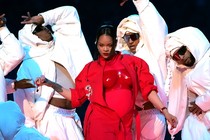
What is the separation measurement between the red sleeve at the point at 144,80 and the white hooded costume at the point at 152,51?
0.45 m

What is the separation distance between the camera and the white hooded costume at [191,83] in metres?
5.29

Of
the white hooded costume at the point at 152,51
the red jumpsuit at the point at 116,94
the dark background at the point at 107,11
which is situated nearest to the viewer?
the red jumpsuit at the point at 116,94

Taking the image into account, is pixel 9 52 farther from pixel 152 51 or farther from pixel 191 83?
pixel 191 83

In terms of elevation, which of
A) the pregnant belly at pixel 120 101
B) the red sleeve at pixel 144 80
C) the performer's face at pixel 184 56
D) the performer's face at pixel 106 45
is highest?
the performer's face at pixel 106 45

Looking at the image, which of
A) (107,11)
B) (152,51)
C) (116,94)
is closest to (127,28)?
(152,51)

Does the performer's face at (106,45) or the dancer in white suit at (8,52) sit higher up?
the performer's face at (106,45)

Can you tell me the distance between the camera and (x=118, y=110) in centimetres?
508

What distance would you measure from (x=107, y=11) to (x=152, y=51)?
5.94 ft

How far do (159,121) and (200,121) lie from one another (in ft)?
1.32

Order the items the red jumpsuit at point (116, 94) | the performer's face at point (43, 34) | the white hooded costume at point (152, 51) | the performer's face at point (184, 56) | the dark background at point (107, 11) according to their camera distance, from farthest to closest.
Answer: the dark background at point (107, 11) < the performer's face at point (43, 34) < the white hooded costume at point (152, 51) < the performer's face at point (184, 56) < the red jumpsuit at point (116, 94)

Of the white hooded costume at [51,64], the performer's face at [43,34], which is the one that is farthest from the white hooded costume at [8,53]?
the performer's face at [43,34]

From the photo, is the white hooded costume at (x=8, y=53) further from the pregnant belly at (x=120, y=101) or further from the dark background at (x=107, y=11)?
the dark background at (x=107, y=11)

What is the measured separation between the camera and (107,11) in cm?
745

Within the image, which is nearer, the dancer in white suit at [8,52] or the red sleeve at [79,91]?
the red sleeve at [79,91]
